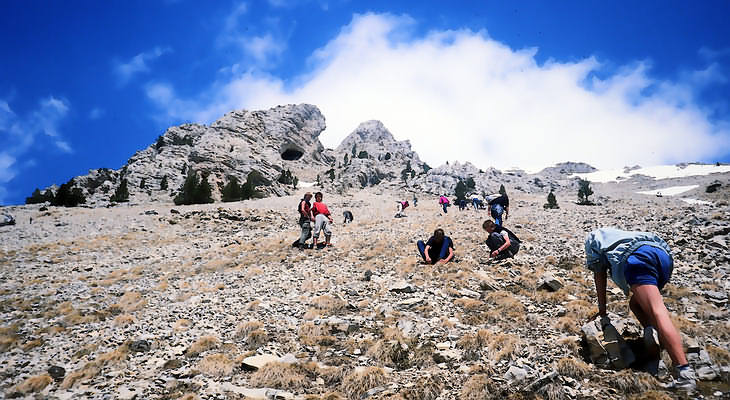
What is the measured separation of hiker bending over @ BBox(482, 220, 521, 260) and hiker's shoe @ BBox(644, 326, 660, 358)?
691 centimetres

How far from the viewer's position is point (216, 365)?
5641 mm

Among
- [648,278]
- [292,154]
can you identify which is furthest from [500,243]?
[292,154]

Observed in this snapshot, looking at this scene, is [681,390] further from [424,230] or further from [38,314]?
[424,230]

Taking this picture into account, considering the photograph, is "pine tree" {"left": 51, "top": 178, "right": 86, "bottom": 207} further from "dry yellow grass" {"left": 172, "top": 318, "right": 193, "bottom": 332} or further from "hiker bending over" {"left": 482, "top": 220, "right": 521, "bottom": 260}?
"hiker bending over" {"left": 482, "top": 220, "right": 521, "bottom": 260}

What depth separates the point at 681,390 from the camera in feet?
11.5

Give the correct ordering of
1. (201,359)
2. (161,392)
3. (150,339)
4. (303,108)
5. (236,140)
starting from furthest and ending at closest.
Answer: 1. (303,108)
2. (236,140)
3. (150,339)
4. (201,359)
5. (161,392)

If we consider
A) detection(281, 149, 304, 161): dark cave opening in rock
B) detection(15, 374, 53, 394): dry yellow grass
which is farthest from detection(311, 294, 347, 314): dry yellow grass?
detection(281, 149, 304, 161): dark cave opening in rock

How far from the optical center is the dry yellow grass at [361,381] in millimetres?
4696

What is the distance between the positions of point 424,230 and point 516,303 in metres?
12.6

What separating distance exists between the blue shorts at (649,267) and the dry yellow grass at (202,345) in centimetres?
717

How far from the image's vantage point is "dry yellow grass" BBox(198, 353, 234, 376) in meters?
5.47

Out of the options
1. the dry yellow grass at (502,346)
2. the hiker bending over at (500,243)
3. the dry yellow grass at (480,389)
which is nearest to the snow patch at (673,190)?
the hiker bending over at (500,243)

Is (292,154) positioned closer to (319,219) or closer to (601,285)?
(319,219)

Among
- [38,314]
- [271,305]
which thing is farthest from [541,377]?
[38,314]
